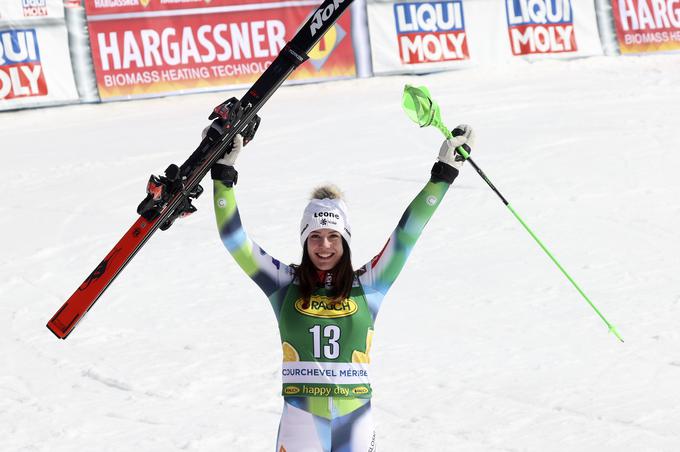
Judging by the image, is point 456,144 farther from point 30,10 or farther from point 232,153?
point 30,10

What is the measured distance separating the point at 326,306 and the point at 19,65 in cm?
1170

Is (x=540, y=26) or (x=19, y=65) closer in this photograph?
(x=19, y=65)

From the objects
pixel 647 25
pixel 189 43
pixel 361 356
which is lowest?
pixel 361 356

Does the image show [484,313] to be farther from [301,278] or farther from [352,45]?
[352,45]

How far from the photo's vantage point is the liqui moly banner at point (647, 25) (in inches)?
685

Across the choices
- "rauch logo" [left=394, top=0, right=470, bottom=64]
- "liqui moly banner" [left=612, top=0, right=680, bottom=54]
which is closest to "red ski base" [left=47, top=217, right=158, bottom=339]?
"rauch logo" [left=394, top=0, right=470, bottom=64]

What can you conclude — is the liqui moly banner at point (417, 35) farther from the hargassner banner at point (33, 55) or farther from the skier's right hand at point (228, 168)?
the skier's right hand at point (228, 168)

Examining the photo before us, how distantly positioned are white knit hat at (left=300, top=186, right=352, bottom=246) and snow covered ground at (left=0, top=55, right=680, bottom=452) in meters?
2.31

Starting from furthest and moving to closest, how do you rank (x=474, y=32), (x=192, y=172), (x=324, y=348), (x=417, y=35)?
1. (x=474, y=32)
2. (x=417, y=35)
3. (x=192, y=172)
4. (x=324, y=348)

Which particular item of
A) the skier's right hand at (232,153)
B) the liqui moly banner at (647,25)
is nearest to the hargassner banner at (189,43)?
the liqui moly banner at (647,25)

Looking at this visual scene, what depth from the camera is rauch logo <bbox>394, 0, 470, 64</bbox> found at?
1612 centimetres

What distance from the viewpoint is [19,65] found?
1442 centimetres

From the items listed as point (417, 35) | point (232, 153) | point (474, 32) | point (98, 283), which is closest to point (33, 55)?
point (417, 35)

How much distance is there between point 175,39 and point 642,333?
972cm
